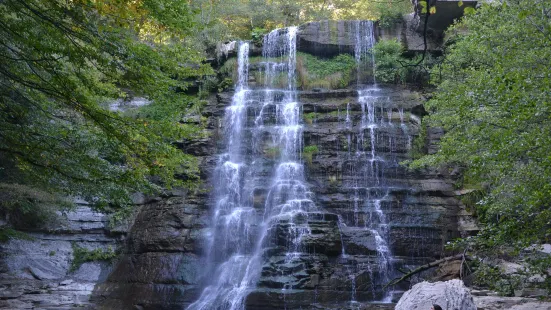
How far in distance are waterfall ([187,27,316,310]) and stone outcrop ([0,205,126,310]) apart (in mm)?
3806

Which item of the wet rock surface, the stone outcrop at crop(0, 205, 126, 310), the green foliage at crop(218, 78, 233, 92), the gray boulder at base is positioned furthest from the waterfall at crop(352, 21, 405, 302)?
the stone outcrop at crop(0, 205, 126, 310)

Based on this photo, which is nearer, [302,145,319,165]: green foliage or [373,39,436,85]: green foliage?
[302,145,319,165]: green foliage

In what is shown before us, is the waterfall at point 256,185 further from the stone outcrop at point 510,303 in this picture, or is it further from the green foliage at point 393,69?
the stone outcrop at point 510,303

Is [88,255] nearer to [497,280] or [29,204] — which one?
[29,204]

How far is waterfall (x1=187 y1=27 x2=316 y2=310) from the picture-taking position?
44.1 feet

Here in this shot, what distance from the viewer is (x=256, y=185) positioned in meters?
16.5

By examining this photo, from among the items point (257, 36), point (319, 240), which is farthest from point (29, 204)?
point (257, 36)

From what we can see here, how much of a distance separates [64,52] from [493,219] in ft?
37.6

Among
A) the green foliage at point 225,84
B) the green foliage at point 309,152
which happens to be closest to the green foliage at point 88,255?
the green foliage at point 309,152

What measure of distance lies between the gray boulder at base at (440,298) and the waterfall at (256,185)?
674 cm

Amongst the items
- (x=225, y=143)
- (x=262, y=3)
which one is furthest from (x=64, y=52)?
(x=262, y=3)

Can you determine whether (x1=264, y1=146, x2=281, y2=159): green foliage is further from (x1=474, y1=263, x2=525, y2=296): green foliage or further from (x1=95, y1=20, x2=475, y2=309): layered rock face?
(x1=474, y1=263, x2=525, y2=296): green foliage

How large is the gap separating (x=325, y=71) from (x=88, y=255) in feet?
42.0

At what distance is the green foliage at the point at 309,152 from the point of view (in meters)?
17.4
